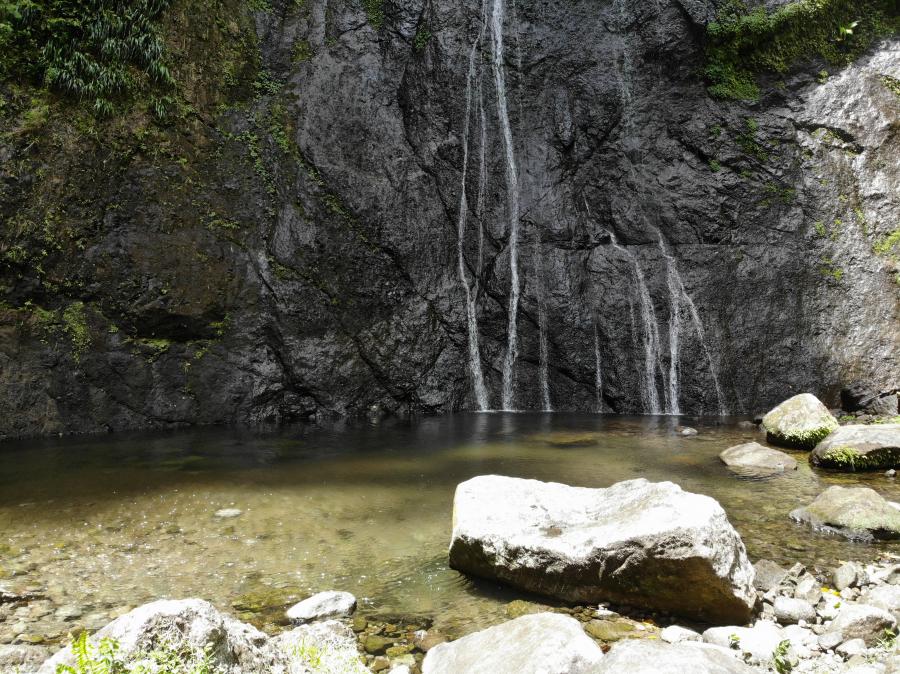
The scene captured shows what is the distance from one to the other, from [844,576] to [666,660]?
2.42 metres

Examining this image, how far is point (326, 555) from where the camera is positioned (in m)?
4.62

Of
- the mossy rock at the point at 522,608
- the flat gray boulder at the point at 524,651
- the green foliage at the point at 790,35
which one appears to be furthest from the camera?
the green foliage at the point at 790,35

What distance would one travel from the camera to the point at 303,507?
5855 millimetres

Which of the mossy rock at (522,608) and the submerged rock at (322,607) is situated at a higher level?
the submerged rock at (322,607)

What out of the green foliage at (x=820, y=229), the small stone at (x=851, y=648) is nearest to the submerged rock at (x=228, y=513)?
the small stone at (x=851, y=648)

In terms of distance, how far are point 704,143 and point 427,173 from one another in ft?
23.5

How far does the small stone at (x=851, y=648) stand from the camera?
2.86m

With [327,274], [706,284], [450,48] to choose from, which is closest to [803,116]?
[706,284]

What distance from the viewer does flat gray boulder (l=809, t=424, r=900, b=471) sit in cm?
696

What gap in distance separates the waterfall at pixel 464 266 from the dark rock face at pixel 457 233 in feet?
0.36

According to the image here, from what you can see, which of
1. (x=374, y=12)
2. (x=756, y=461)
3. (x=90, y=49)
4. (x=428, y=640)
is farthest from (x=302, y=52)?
(x=428, y=640)

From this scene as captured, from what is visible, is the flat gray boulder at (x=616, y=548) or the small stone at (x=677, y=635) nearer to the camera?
the small stone at (x=677, y=635)

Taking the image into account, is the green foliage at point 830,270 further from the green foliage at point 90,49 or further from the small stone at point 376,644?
the green foliage at point 90,49

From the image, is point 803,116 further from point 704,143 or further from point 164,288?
point 164,288
